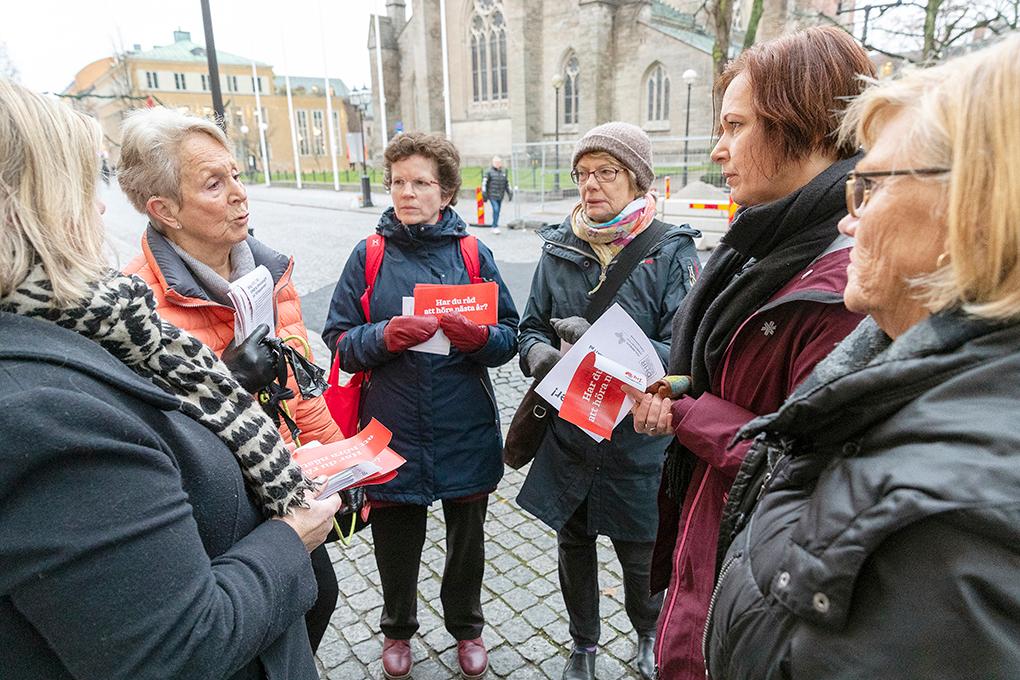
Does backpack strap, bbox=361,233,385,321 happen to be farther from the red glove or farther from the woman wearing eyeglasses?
the woman wearing eyeglasses

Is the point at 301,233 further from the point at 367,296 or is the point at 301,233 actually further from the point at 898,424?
the point at 898,424

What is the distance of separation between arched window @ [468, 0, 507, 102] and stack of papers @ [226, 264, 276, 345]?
3638 centimetres

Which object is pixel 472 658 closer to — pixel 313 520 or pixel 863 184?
pixel 313 520

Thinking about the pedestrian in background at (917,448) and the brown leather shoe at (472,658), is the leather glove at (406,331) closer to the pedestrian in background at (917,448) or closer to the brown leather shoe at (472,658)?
the brown leather shoe at (472,658)

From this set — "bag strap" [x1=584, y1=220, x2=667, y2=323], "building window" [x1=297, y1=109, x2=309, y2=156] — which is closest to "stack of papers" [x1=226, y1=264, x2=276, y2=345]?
"bag strap" [x1=584, y1=220, x2=667, y2=323]

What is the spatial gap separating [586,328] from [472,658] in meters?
1.50

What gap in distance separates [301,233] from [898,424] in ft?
56.3

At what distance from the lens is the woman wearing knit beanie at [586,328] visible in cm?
251

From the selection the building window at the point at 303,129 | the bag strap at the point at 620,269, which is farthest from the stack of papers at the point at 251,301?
the building window at the point at 303,129

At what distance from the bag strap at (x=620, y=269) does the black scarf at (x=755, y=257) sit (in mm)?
580

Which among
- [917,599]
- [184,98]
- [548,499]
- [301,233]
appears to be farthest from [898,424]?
[184,98]

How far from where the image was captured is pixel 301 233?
16688mm

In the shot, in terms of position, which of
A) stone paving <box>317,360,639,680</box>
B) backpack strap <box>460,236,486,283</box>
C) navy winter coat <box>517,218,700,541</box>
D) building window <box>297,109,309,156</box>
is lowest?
stone paving <box>317,360,639,680</box>

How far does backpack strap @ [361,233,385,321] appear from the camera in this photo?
2717 mm
